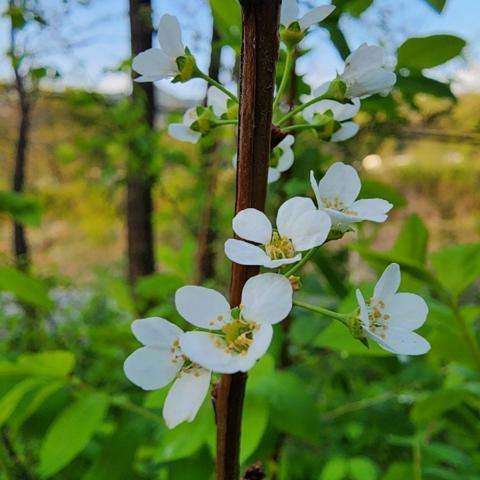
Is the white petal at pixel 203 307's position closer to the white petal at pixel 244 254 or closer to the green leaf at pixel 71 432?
the white petal at pixel 244 254

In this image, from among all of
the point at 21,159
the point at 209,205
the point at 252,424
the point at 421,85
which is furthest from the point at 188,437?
the point at 21,159

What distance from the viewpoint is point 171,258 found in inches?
37.1

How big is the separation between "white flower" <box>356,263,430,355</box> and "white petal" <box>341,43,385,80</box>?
96 mm

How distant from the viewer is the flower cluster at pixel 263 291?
8.8 inches

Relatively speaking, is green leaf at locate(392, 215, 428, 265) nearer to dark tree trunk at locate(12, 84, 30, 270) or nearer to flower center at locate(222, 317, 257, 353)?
flower center at locate(222, 317, 257, 353)

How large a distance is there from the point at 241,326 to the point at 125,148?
91cm

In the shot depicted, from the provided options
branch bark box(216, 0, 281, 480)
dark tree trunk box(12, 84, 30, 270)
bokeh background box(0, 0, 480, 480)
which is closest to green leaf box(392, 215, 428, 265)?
bokeh background box(0, 0, 480, 480)

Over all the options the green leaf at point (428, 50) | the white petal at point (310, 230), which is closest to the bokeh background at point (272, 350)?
the green leaf at point (428, 50)

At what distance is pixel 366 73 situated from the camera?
29 centimetres

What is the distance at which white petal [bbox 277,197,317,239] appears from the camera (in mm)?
245

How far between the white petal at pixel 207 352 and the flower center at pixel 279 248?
43 millimetres

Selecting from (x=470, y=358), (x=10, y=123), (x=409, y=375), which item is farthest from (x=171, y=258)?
(x=10, y=123)

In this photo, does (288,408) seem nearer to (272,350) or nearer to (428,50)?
(272,350)

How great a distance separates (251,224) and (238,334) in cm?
4
